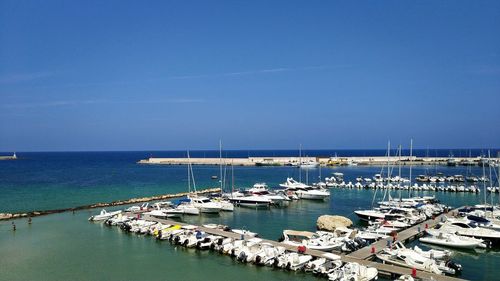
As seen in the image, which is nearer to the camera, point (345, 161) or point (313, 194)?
point (313, 194)

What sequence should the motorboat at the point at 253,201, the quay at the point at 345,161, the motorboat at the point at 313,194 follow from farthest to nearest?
the quay at the point at 345,161 < the motorboat at the point at 313,194 < the motorboat at the point at 253,201

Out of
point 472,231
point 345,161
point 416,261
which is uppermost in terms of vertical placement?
point 345,161

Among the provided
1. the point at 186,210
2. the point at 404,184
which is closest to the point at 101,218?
the point at 186,210

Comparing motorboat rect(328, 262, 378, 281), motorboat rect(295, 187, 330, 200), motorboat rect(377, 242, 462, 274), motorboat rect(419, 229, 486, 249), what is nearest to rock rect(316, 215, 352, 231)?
motorboat rect(419, 229, 486, 249)

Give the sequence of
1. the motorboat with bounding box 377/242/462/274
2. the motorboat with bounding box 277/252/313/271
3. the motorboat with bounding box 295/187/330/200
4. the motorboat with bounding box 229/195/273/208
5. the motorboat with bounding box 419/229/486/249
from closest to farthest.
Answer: the motorboat with bounding box 377/242/462/274 < the motorboat with bounding box 277/252/313/271 < the motorboat with bounding box 419/229/486/249 < the motorboat with bounding box 229/195/273/208 < the motorboat with bounding box 295/187/330/200

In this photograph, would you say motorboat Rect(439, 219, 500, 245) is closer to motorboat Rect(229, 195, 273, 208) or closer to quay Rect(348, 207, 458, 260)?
quay Rect(348, 207, 458, 260)

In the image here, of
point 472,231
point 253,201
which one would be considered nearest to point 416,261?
point 472,231

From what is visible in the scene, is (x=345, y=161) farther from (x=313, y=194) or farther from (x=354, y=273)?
(x=354, y=273)

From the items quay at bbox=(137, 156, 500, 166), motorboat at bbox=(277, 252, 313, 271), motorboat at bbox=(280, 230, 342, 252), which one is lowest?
motorboat at bbox=(277, 252, 313, 271)

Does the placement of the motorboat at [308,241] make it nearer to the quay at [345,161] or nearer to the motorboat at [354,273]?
the motorboat at [354,273]

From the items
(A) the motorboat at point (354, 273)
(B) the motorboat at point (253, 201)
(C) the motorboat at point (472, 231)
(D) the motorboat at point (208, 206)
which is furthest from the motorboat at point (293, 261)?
(B) the motorboat at point (253, 201)

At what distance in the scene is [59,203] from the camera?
160 ft

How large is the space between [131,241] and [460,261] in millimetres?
22052

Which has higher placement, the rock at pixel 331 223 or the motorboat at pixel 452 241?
the rock at pixel 331 223
